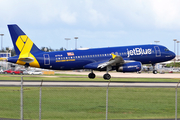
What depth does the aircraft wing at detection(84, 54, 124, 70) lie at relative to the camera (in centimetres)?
3784

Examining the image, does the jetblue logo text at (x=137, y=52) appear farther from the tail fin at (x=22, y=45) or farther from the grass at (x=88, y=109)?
the grass at (x=88, y=109)

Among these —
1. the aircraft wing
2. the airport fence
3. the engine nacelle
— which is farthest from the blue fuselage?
the airport fence

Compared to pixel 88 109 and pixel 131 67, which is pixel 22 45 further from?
pixel 88 109

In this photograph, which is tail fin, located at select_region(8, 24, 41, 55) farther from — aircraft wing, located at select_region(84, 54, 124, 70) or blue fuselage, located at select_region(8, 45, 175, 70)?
aircraft wing, located at select_region(84, 54, 124, 70)

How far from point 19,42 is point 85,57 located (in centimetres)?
962

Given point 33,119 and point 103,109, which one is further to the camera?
point 103,109

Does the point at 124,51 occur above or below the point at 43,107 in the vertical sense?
above

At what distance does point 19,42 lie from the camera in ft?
130

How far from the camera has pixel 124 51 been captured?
134 feet

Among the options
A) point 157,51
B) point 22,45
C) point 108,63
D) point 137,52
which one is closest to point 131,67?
point 108,63

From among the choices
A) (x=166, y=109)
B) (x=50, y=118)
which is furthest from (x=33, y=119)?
(x=166, y=109)

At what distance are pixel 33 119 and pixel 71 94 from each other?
9058 mm

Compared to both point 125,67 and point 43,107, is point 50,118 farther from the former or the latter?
point 125,67

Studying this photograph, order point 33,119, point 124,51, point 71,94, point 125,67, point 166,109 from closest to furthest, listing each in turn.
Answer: point 33,119
point 166,109
point 71,94
point 125,67
point 124,51
